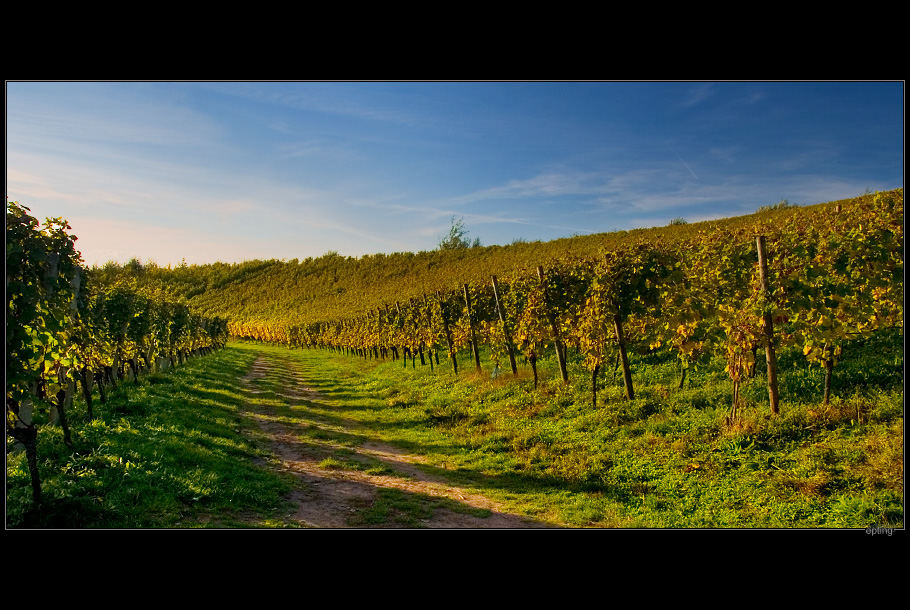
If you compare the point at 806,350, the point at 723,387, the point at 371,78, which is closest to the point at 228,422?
the point at 371,78

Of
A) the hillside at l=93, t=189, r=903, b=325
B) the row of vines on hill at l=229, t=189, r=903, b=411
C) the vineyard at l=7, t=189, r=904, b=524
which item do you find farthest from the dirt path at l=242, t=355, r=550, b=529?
the hillside at l=93, t=189, r=903, b=325

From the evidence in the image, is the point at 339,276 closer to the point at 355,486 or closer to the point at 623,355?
the point at 623,355

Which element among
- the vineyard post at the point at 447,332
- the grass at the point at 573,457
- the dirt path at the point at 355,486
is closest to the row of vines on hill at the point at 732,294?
the grass at the point at 573,457

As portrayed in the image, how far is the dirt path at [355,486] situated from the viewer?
693 cm

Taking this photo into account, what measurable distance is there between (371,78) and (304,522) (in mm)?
5998

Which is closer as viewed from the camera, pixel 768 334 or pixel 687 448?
pixel 687 448

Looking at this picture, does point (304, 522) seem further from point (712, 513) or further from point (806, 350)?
point (806, 350)

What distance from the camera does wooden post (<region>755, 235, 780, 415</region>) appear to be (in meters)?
8.87

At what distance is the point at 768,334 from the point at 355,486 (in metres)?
8.51

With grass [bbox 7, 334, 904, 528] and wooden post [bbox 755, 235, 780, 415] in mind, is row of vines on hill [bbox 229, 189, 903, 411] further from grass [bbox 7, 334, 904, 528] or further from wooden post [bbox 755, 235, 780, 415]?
grass [bbox 7, 334, 904, 528]

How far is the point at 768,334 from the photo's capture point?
29.7 ft

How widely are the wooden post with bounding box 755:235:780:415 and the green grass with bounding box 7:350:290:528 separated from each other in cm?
911

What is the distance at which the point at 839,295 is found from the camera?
8.25 m

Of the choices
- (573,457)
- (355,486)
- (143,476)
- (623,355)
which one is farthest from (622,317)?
(143,476)
